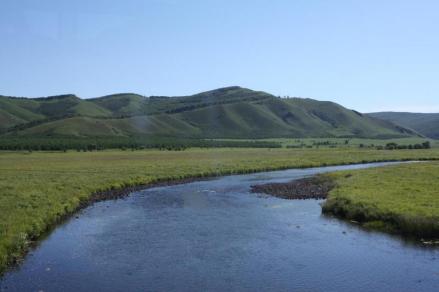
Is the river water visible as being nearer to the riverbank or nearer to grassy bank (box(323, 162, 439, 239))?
grassy bank (box(323, 162, 439, 239))

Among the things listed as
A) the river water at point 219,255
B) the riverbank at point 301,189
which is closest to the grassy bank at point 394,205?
the river water at point 219,255

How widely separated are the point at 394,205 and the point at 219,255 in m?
17.7

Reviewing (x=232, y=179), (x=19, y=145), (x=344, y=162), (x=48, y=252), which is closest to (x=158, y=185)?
(x=232, y=179)

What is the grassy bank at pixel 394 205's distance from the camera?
111 feet

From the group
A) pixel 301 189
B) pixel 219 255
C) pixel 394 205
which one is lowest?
pixel 219 255

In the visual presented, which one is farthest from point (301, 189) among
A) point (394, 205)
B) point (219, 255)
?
point (219, 255)

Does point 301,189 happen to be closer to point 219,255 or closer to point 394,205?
point 394,205

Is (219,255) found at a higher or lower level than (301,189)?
lower

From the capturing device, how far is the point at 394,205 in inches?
1550

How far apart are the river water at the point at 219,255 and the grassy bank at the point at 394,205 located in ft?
5.55

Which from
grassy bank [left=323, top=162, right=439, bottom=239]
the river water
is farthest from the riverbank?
the river water

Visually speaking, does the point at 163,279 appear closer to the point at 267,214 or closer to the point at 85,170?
the point at 267,214

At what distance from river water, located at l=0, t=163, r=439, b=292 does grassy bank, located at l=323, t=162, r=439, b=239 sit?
1.69m

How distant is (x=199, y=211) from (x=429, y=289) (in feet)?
84.0
